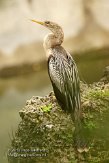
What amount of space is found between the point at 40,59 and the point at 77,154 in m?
3.68

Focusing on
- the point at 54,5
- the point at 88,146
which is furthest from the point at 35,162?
the point at 54,5

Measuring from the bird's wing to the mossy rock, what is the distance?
4.7 inches

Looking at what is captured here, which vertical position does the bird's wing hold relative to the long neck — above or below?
below

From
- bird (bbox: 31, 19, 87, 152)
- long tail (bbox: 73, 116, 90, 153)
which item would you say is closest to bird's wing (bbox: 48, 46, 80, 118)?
bird (bbox: 31, 19, 87, 152)

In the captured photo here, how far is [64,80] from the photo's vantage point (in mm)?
3635

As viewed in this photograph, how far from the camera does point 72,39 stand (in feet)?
23.9

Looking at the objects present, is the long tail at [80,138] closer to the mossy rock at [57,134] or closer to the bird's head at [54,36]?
the mossy rock at [57,134]

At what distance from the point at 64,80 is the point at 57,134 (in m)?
0.32

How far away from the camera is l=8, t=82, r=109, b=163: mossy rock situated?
361 centimetres

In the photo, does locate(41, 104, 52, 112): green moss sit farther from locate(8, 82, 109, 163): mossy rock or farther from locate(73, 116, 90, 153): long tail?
locate(73, 116, 90, 153): long tail

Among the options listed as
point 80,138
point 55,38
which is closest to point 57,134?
point 80,138

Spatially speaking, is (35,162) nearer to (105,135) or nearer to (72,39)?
(105,135)

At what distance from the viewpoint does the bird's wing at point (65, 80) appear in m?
3.61

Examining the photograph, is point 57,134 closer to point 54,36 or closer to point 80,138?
point 80,138
